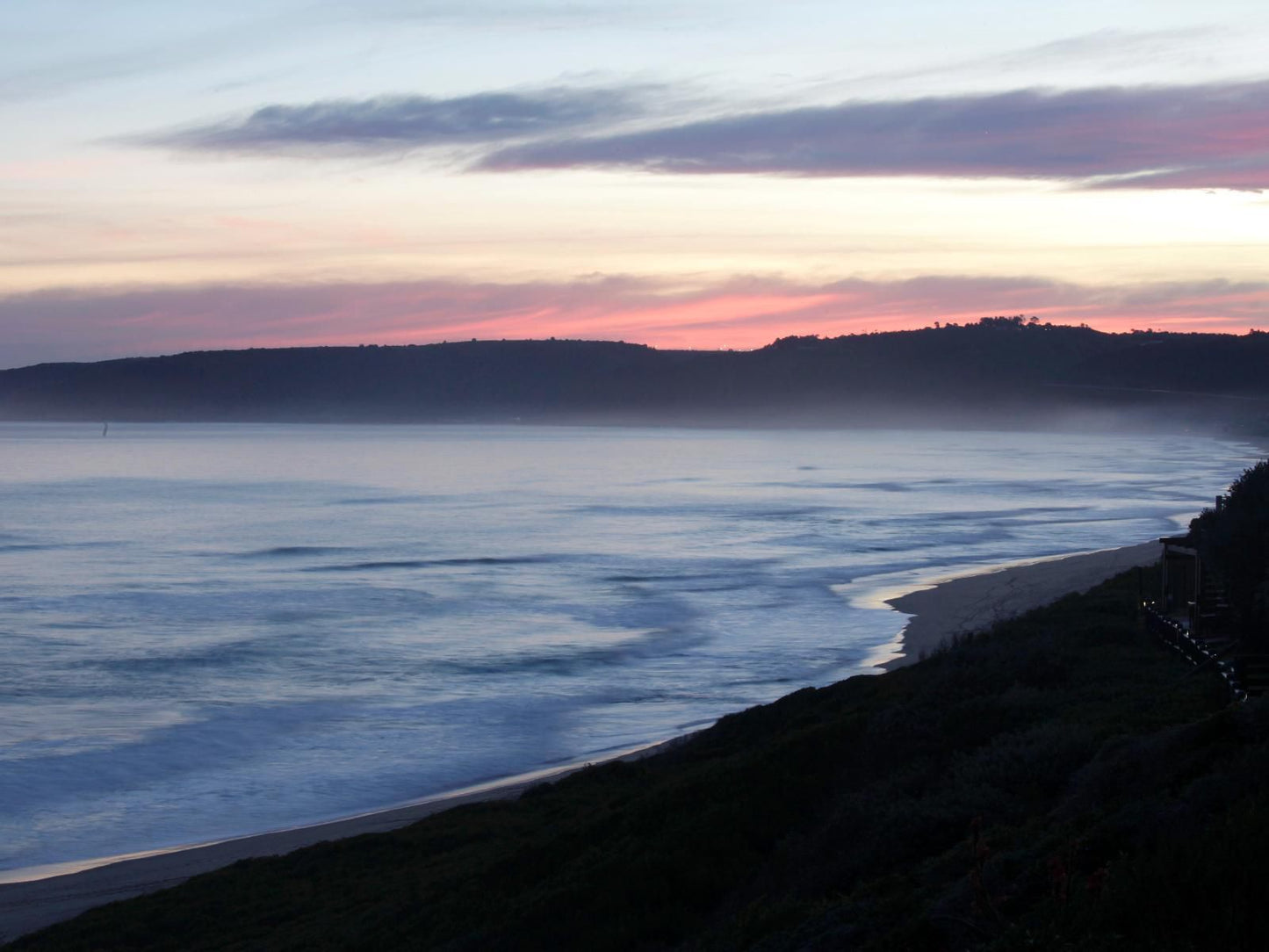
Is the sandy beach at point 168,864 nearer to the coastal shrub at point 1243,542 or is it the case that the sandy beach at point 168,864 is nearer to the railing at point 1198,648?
the railing at point 1198,648

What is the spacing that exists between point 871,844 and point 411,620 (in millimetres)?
21699

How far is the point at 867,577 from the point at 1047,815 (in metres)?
27.5

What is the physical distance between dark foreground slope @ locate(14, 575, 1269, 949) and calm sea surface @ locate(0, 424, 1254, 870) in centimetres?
368

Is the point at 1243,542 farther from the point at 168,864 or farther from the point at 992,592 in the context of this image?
the point at 992,592

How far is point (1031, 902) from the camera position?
5125mm

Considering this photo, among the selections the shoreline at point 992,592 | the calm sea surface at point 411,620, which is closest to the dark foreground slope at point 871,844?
the calm sea surface at point 411,620

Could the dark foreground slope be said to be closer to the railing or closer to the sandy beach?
the railing

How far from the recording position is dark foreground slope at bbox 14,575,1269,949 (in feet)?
15.7

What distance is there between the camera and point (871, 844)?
7316 mm

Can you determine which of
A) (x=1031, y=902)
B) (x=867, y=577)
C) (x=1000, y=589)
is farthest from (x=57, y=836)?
(x=867, y=577)

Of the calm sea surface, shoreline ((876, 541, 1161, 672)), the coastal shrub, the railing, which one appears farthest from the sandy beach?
the coastal shrub

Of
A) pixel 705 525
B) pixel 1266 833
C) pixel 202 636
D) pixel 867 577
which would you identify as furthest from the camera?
pixel 705 525

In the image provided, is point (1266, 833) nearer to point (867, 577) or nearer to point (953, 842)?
point (953, 842)

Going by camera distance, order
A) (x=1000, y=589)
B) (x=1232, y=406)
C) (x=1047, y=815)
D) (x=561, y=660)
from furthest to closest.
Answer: (x=1232, y=406), (x=1000, y=589), (x=561, y=660), (x=1047, y=815)
